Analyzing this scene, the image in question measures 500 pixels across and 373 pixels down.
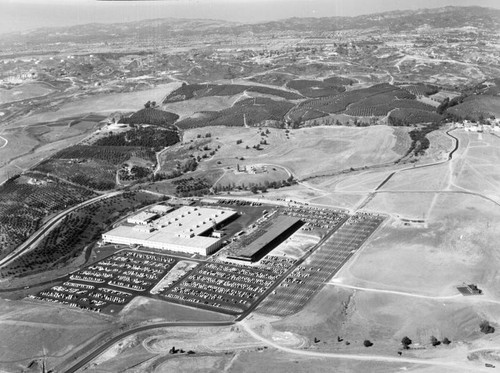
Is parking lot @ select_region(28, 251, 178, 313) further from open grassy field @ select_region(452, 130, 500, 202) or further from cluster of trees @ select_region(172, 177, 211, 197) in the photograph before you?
open grassy field @ select_region(452, 130, 500, 202)

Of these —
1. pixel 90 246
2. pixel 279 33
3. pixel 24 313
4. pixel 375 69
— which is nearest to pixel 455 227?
pixel 90 246

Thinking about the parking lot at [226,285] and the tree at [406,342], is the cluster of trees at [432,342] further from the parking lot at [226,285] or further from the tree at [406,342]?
the parking lot at [226,285]

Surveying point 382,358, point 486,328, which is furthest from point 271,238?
point 486,328

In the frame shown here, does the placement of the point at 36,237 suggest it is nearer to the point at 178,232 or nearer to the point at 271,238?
the point at 178,232

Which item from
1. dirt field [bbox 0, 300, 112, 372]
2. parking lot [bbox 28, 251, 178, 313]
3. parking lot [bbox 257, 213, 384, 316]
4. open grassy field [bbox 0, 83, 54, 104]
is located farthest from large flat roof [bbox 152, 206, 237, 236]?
open grassy field [bbox 0, 83, 54, 104]

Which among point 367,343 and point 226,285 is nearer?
point 367,343

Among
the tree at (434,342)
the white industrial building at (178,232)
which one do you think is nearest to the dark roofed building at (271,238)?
the white industrial building at (178,232)
